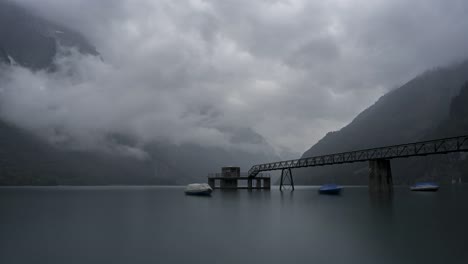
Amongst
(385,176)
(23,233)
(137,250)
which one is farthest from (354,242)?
(385,176)

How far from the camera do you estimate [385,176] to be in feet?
378

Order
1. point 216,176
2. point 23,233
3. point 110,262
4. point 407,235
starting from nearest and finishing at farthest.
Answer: point 110,262, point 407,235, point 23,233, point 216,176

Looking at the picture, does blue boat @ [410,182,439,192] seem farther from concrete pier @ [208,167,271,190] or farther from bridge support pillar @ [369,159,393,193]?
concrete pier @ [208,167,271,190]

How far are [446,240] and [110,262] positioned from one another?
25718 mm

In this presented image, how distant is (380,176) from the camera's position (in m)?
115

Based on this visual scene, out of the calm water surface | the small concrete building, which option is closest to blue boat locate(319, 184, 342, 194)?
the small concrete building

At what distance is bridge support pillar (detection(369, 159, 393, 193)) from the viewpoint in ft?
374

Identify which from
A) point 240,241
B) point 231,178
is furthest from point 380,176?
point 240,241

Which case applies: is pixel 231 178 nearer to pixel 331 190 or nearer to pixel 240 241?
pixel 331 190

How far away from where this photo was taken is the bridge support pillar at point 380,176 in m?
114

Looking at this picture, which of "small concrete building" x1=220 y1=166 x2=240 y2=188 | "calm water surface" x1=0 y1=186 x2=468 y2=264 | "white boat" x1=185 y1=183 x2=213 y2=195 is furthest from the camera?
"small concrete building" x1=220 y1=166 x2=240 y2=188

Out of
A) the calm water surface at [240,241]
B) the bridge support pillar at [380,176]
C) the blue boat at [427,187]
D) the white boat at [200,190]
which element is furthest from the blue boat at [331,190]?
the calm water surface at [240,241]

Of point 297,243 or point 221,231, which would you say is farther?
point 221,231

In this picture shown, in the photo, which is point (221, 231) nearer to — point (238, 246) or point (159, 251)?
point (238, 246)
